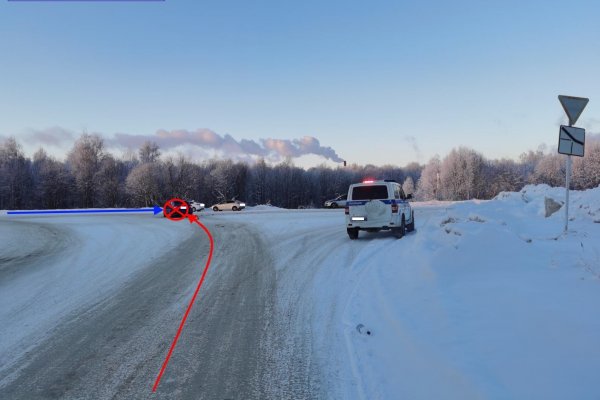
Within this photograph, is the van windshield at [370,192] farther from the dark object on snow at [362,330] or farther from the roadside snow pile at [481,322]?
the dark object on snow at [362,330]

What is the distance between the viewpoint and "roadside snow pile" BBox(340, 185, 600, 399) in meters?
3.79

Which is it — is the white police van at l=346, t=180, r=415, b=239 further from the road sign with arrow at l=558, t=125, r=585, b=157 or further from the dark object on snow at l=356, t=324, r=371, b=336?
the dark object on snow at l=356, t=324, r=371, b=336

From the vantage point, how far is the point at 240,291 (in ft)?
27.0

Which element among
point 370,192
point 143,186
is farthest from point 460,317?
point 143,186

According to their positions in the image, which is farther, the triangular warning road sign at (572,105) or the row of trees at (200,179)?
the row of trees at (200,179)

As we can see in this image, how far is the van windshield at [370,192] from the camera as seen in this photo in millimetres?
14945

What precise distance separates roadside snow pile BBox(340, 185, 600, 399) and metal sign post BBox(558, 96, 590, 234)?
7.67ft

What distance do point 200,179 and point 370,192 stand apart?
8348 cm

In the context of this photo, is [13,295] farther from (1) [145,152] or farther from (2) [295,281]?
(1) [145,152]

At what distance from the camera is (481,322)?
5.15m

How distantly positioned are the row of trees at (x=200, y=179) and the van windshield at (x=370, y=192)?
222 ft

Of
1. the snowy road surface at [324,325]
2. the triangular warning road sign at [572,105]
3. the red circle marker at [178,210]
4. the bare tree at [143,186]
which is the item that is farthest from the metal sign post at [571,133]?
the bare tree at [143,186]

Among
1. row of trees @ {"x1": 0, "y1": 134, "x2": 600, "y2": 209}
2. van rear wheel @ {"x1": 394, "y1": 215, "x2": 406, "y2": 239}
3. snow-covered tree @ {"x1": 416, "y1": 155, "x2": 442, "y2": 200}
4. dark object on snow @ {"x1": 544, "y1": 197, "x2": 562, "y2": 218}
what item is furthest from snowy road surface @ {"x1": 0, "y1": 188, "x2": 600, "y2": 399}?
snow-covered tree @ {"x1": 416, "y1": 155, "x2": 442, "y2": 200}

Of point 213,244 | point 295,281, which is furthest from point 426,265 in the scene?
point 213,244
